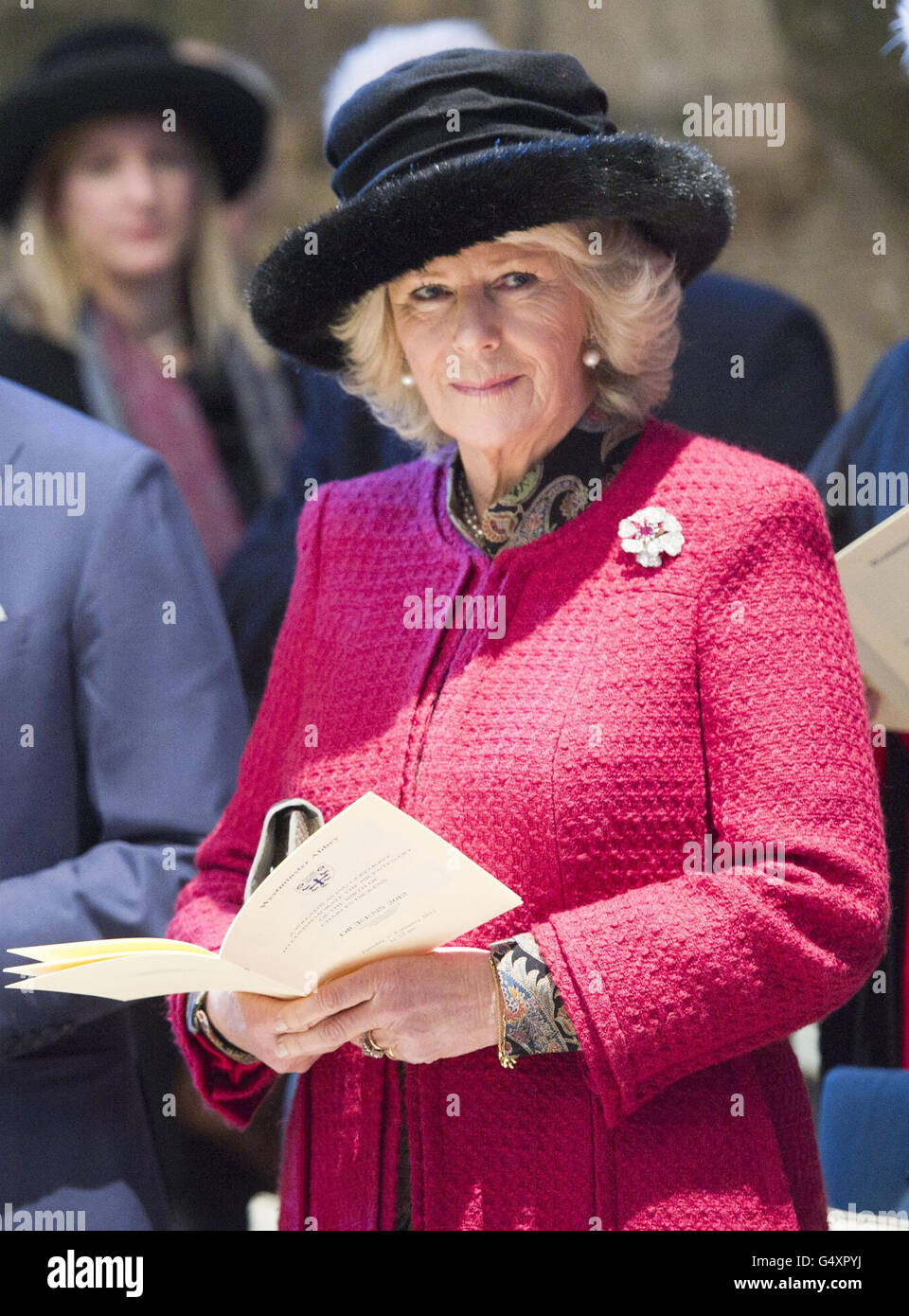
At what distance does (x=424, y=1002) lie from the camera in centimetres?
168

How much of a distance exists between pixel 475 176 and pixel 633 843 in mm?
762

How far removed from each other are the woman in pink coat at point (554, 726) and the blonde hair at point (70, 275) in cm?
161

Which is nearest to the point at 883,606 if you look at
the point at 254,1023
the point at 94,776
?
the point at 254,1023

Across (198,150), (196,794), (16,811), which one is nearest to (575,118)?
(196,794)

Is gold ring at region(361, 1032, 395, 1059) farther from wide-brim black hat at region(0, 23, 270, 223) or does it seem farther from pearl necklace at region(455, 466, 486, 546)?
wide-brim black hat at region(0, 23, 270, 223)

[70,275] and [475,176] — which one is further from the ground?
[70,275]

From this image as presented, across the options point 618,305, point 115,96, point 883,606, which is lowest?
point 883,606

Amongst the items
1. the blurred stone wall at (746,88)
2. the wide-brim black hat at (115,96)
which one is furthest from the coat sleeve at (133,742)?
the blurred stone wall at (746,88)

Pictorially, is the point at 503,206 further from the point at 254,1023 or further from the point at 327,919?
the point at 254,1023

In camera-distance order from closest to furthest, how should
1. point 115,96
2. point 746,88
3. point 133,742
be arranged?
1. point 133,742
2. point 115,96
3. point 746,88

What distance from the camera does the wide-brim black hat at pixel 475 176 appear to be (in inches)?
70.9

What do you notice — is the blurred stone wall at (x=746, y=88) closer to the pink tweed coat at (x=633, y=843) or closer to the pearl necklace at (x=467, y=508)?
the pearl necklace at (x=467, y=508)

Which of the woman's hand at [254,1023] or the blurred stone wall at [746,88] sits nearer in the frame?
the woman's hand at [254,1023]

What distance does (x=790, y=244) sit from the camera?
3.87 metres
